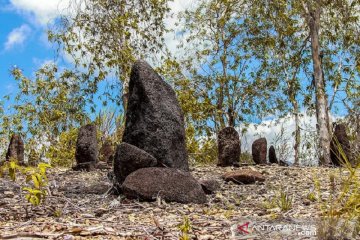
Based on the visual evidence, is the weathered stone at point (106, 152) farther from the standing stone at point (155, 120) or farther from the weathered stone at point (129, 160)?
the weathered stone at point (129, 160)

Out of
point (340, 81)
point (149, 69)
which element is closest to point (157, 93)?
point (149, 69)

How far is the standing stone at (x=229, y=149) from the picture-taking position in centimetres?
1261

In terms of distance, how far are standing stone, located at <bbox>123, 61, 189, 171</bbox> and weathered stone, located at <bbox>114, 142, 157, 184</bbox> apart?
0.49 meters

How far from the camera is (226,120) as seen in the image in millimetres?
19672

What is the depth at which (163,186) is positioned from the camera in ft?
24.3

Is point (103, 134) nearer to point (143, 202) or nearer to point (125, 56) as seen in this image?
point (125, 56)

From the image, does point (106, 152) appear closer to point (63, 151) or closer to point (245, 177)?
point (63, 151)

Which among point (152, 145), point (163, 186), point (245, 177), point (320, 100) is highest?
point (320, 100)

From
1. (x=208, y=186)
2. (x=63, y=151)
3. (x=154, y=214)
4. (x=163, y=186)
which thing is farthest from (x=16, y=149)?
(x=154, y=214)

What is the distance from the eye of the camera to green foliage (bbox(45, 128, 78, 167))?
17.0m

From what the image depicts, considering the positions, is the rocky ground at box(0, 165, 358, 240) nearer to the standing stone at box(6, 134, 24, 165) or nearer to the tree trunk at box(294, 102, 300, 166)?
the standing stone at box(6, 134, 24, 165)

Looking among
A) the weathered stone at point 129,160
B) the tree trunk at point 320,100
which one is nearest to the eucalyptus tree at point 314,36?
the tree trunk at point 320,100

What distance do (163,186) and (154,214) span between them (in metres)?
1.00

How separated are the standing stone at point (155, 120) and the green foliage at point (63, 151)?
8.22m
